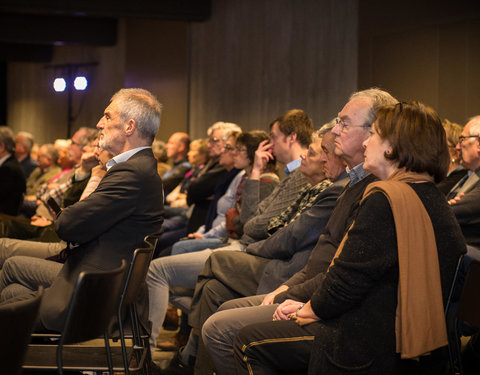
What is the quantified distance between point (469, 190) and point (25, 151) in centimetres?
701

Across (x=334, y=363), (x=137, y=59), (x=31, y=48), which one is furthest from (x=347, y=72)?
(x=31, y=48)

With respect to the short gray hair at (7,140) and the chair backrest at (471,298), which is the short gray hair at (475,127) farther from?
the short gray hair at (7,140)

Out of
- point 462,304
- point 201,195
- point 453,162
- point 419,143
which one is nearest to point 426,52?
point 453,162

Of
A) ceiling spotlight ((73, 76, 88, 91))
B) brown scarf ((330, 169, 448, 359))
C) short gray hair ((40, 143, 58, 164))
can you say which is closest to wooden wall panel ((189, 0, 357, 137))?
short gray hair ((40, 143, 58, 164))

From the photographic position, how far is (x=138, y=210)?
2.91m

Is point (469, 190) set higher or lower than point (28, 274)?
higher

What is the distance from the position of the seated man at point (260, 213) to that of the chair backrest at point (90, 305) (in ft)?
5.32

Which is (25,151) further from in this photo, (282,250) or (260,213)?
(282,250)

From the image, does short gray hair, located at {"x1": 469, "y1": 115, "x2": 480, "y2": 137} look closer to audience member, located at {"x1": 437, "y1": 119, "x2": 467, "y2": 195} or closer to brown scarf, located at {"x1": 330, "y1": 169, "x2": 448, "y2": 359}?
audience member, located at {"x1": 437, "y1": 119, "x2": 467, "y2": 195}

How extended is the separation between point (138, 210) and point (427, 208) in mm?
1331

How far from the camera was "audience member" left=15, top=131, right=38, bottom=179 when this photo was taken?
9.24 metres

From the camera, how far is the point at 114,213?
9.23 feet

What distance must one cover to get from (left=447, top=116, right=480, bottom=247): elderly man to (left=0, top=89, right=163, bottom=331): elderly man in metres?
1.71

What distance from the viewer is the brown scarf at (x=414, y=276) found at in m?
2.01
